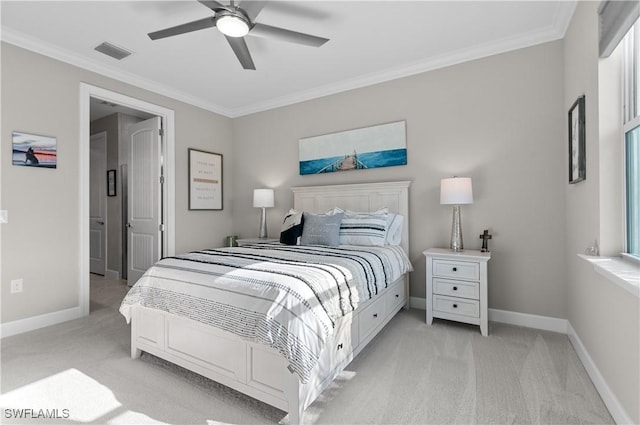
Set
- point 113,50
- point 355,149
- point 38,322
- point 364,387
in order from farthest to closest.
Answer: point 355,149 → point 113,50 → point 38,322 → point 364,387

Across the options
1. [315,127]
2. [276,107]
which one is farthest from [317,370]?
[276,107]

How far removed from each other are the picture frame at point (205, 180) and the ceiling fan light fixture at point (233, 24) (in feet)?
8.00

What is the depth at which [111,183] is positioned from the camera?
507 cm

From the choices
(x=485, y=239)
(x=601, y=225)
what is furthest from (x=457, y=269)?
(x=601, y=225)

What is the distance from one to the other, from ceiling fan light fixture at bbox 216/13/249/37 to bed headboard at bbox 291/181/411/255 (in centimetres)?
201

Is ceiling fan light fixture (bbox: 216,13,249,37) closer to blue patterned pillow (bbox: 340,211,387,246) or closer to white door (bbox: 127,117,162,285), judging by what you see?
blue patterned pillow (bbox: 340,211,387,246)

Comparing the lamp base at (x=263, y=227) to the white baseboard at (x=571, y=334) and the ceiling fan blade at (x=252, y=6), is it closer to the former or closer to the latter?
the white baseboard at (x=571, y=334)

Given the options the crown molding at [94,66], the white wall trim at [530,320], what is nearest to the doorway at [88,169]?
the crown molding at [94,66]

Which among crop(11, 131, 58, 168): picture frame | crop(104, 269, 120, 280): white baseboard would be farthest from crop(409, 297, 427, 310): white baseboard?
crop(104, 269, 120, 280): white baseboard

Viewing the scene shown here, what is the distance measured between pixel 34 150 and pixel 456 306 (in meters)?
4.25

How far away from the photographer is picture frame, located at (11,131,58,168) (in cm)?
272

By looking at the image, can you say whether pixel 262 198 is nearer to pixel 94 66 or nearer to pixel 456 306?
pixel 94 66

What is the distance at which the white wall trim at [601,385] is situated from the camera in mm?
1461

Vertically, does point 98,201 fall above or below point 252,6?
below
